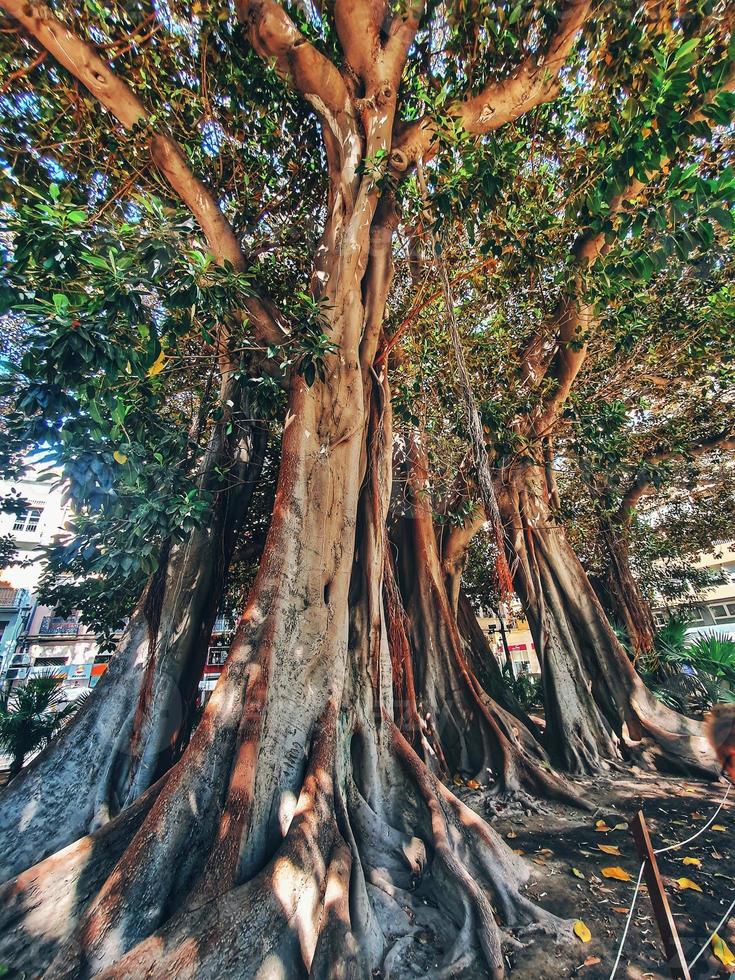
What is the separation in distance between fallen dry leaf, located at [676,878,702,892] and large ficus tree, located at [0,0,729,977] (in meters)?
0.90

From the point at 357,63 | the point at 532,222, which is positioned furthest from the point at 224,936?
the point at 357,63

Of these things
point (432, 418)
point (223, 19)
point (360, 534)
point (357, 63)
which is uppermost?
point (223, 19)

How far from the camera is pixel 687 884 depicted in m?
2.73

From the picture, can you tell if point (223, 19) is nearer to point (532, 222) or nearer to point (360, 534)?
point (532, 222)

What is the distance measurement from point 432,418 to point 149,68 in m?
4.46

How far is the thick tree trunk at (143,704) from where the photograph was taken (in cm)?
310

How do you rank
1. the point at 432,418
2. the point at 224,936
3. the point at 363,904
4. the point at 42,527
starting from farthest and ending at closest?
the point at 42,527 → the point at 432,418 → the point at 363,904 → the point at 224,936

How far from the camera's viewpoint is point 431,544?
6.27 metres

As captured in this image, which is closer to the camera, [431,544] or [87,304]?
[87,304]

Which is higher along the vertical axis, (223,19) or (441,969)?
(223,19)

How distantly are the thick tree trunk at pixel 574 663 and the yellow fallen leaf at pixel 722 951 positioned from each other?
2.96 meters

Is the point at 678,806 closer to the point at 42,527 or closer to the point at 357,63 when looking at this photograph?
the point at 357,63

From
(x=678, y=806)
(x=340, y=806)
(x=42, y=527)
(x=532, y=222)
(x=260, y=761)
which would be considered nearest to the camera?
(x=260, y=761)

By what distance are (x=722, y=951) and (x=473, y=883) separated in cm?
113
